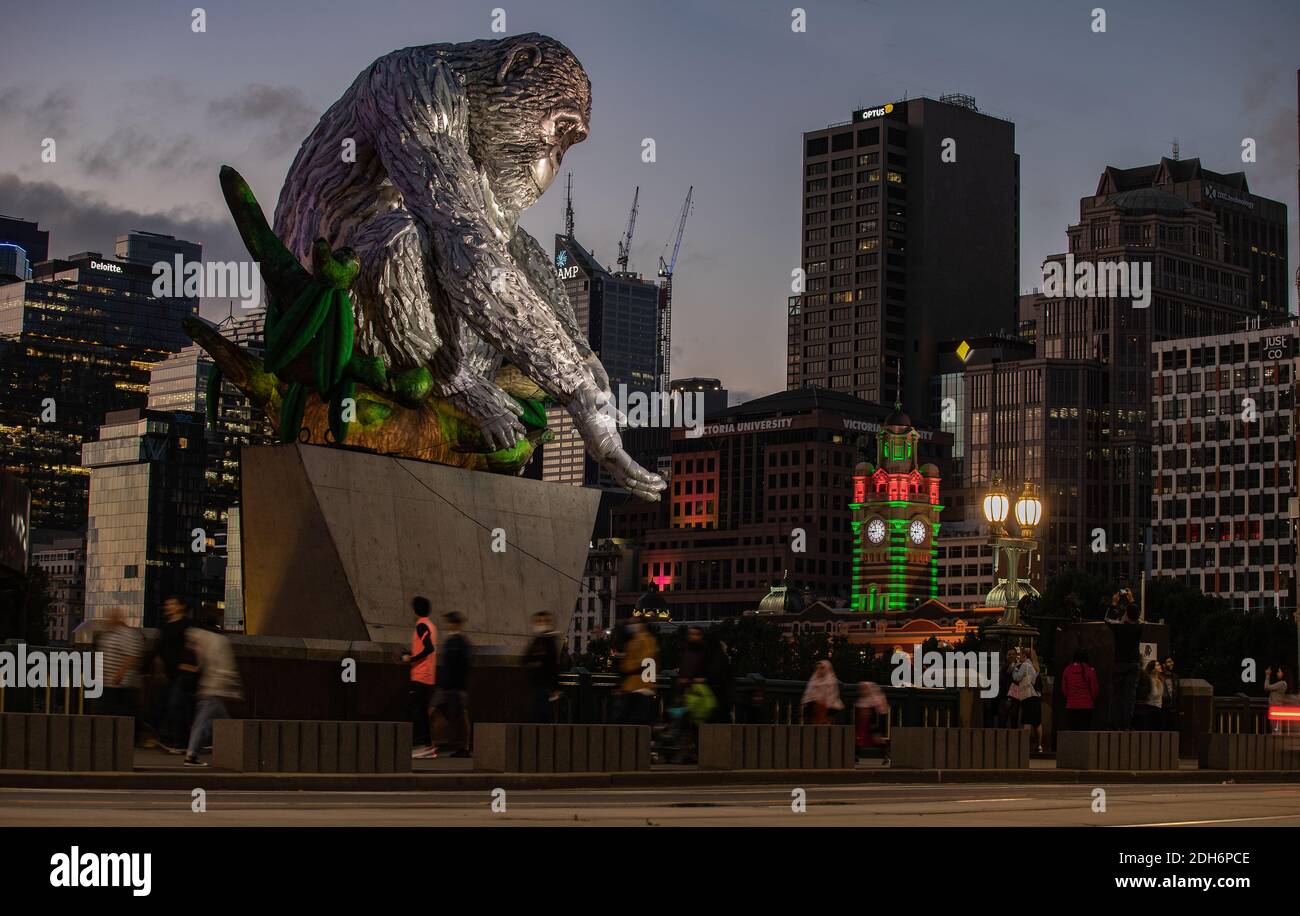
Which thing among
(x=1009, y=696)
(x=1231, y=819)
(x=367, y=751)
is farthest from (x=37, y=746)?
(x=1009, y=696)

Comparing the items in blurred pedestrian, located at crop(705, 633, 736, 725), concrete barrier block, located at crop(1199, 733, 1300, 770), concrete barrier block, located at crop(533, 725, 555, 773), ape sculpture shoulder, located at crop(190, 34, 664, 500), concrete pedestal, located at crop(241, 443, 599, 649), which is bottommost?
concrete barrier block, located at crop(1199, 733, 1300, 770)

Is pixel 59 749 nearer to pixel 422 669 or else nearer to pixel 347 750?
pixel 347 750

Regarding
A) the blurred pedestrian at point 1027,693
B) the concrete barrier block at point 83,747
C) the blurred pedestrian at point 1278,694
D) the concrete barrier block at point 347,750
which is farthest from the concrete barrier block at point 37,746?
the blurred pedestrian at point 1278,694

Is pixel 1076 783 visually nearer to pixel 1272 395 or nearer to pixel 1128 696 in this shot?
pixel 1128 696

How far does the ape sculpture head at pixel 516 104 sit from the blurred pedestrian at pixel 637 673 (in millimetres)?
14403

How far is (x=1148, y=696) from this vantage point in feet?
124

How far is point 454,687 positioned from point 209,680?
354 centimetres

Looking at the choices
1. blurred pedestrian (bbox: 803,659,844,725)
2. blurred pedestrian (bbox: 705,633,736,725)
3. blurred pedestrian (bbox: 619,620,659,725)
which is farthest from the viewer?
blurred pedestrian (bbox: 803,659,844,725)

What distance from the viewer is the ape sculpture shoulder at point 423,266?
38.1 metres

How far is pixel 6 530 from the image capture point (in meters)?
54.0

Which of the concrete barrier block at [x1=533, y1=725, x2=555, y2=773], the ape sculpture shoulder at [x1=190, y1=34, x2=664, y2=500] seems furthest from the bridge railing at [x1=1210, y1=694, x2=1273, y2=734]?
the concrete barrier block at [x1=533, y1=725, x2=555, y2=773]

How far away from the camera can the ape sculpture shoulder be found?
38.1 metres

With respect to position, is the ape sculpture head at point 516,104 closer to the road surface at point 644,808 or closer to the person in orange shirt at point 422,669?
the person in orange shirt at point 422,669

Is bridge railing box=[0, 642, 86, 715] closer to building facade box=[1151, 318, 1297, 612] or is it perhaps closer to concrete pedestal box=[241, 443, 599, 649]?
concrete pedestal box=[241, 443, 599, 649]
